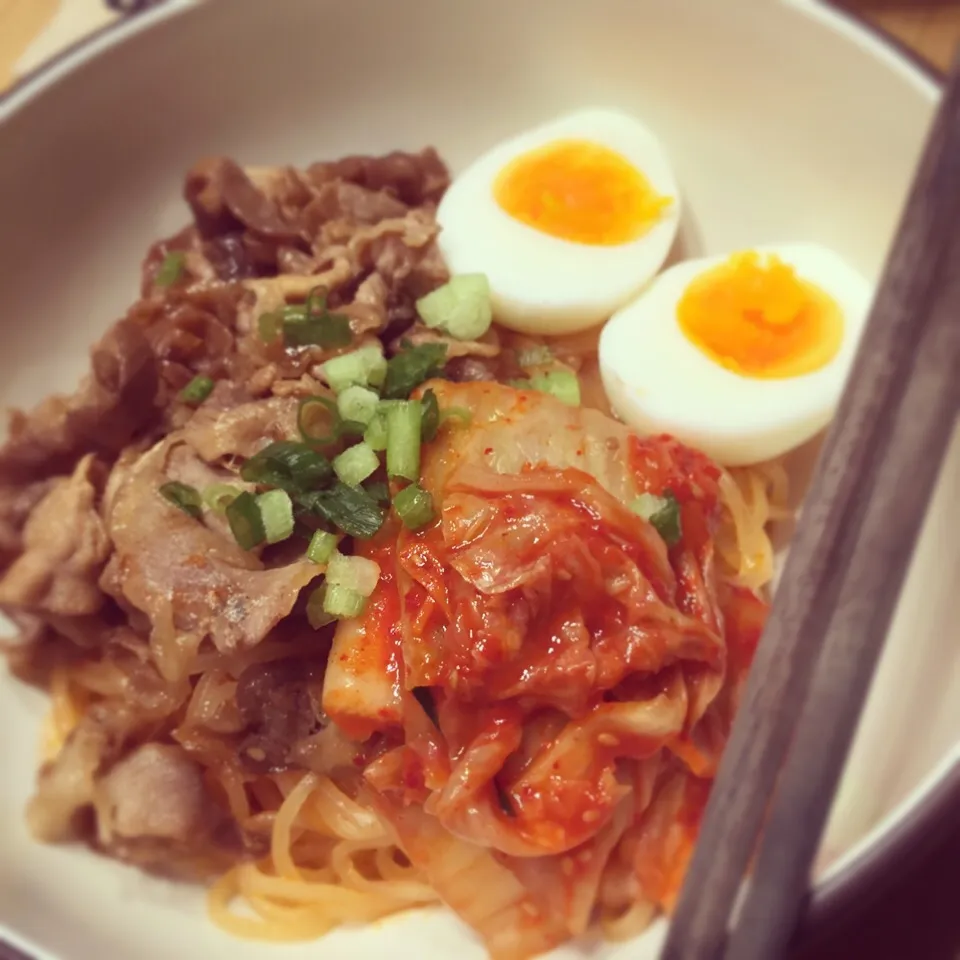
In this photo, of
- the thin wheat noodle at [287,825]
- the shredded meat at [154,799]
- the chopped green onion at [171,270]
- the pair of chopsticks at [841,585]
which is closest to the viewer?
the pair of chopsticks at [841,585]

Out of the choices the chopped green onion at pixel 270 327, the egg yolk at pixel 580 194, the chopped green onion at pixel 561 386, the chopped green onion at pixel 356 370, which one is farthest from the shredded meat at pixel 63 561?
the egg yolk at pixel 580 194

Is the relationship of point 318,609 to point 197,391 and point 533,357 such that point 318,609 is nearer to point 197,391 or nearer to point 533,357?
point 197,391

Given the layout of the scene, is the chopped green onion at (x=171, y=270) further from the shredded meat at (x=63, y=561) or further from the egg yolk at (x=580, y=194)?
the egg yolk at (x=580, y=194)

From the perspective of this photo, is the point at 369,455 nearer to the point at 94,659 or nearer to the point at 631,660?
the point at 631,660

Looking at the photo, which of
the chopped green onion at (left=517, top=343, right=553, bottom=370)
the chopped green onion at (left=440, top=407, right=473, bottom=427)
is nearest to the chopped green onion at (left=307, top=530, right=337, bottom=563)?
the chopped green onion at (left=440, top=407, right=473, bottom=427)

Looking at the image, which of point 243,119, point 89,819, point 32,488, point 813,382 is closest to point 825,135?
point 813,382
